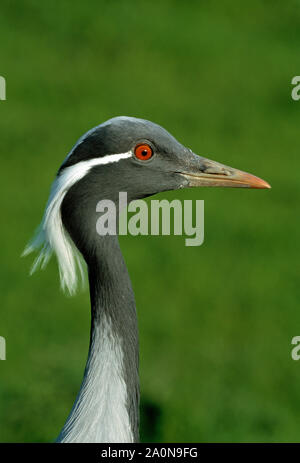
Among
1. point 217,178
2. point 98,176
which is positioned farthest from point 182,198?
point 98,176

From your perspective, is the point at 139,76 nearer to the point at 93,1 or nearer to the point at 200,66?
the point at 200,66

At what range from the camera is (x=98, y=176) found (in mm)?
4441

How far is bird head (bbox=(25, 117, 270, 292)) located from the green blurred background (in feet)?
9.69

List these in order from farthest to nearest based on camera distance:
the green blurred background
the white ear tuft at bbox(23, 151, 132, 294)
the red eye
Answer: the green blurred background < the red eye < the white ear tuft at bbox(23, 151, 132, 294)

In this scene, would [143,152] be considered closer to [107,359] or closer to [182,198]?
[107,359]

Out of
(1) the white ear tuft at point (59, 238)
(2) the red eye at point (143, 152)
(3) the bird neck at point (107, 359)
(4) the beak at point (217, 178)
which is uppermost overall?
(2) the red eye at point (143, 152)

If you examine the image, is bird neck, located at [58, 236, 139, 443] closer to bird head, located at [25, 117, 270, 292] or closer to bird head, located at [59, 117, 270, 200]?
bird head, located at [25, 117, 270, 292]

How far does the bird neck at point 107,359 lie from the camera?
4.42 metres

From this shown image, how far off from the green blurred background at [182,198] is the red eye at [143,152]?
3149 mm

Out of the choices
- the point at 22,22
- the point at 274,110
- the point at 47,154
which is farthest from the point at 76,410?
the point at 22,22

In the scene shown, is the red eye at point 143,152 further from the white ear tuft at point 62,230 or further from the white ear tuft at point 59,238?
the white ear tuft at point 59,238

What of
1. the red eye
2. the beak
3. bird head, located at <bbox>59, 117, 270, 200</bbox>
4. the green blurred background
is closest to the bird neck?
bird head, located at <bbox>59, 117, 270, 200</bbox>

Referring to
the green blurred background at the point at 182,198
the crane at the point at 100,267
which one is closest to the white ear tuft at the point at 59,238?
the crane at the point at 100,267

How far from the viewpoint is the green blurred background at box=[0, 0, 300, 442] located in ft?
25.8
